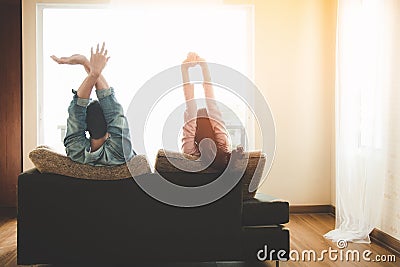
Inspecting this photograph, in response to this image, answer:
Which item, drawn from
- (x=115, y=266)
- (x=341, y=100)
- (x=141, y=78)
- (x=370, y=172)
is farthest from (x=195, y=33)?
(x=115, y=266)

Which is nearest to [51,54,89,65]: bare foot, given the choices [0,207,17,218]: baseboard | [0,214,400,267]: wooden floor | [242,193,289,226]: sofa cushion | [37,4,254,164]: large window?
[242,193,289,226]: sofa cushion

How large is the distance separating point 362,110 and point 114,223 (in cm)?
228

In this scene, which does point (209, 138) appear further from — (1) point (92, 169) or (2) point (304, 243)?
(2) point (304, 243)

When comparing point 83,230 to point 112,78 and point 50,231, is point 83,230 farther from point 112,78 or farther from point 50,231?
point 112,78

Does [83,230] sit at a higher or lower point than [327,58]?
lower

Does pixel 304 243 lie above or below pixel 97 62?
below

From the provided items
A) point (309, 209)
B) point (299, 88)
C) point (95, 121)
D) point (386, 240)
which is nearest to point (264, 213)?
point (95, 121)

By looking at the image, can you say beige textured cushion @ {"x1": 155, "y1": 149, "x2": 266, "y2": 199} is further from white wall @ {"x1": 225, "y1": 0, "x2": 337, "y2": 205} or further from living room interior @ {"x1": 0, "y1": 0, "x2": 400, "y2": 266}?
white wall @ {"x1": 225, "y1": 0, "x2": 337, "y2": 205}

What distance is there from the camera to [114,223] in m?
3.16

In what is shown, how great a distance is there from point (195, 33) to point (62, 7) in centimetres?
143

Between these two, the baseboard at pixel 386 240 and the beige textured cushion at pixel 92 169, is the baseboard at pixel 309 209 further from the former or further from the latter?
the beige textured cushion at pixel 92 169

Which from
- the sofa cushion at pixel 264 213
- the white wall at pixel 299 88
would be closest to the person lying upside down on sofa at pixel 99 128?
the sofa cushion at pixel 264 213

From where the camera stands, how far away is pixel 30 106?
551cm

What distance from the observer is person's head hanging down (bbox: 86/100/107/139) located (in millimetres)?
3193
